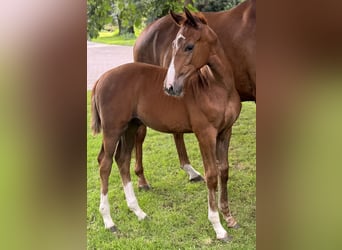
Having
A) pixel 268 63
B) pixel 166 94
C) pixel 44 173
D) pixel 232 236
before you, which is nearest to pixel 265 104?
pixel 268 63

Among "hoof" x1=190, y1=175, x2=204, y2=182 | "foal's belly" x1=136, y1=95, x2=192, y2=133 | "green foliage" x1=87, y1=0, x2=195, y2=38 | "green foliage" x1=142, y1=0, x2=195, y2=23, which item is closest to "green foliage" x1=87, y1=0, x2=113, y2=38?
"green foliage" x1=87, y1=0, x2=195, y2=38

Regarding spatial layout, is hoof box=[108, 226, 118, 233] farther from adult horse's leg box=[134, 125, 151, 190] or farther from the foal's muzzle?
the foal's muzzle

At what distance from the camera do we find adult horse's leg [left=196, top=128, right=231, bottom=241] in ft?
3.48

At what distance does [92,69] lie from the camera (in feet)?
3.40

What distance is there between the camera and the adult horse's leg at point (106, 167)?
1086 millimetres

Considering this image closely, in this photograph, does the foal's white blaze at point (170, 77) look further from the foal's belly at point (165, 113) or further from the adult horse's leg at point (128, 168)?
the adult horse's leg at point (128, 168)

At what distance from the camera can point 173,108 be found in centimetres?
106

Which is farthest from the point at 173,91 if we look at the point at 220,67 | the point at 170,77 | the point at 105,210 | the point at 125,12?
the point at 105,210

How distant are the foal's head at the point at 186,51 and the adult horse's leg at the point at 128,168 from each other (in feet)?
0.61

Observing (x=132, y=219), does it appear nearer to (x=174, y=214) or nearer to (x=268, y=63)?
(x=174, y=214)

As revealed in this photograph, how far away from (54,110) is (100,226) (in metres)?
0.36

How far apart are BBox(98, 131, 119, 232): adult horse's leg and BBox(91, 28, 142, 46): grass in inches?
9.5

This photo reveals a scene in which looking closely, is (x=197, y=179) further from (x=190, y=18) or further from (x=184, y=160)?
(x=190, y=18)

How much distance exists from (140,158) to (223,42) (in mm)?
383
